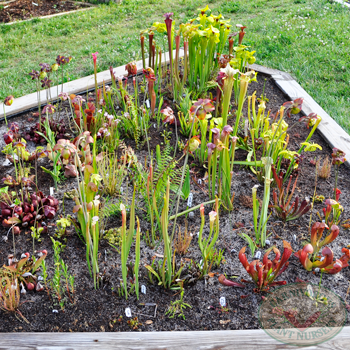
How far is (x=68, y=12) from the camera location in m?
6.73

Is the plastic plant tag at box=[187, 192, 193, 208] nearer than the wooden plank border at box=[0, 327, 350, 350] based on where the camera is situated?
No

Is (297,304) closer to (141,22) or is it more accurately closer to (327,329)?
(327,329)

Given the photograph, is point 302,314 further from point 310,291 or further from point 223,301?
point 223,301

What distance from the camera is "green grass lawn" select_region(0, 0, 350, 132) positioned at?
436cm

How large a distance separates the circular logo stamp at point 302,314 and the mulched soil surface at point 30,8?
6561 millimetres

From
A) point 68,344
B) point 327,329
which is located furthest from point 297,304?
point 68,344

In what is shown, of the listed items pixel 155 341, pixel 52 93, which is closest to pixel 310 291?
pixel 155 341

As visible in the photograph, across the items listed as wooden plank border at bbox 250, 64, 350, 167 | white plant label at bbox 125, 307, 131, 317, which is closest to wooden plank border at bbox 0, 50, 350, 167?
wooden plank border at bbox 250, 64, 350, 167

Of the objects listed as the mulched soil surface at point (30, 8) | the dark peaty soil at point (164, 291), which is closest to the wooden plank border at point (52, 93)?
the dark peaty soil at point (164, 291)

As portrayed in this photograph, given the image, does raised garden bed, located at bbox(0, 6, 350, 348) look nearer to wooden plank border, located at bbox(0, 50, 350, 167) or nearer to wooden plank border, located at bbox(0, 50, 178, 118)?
wooden plank border, located at bbox(0, 50, 350, 167)

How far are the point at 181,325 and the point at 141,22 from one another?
5639 mm

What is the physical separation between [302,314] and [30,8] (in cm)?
721

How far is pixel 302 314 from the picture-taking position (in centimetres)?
184

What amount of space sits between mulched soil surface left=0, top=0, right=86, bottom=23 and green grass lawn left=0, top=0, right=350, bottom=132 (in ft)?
1.70
